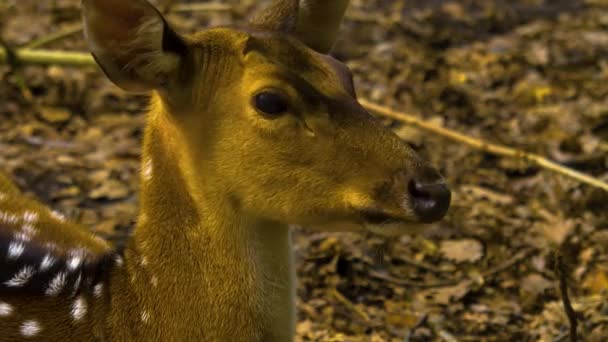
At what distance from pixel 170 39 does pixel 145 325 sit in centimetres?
99

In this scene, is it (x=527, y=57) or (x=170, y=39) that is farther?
(x=527, y=57)

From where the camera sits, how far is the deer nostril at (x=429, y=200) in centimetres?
304

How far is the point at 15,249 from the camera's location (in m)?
3.64

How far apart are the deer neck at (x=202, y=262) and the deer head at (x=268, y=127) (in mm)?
55

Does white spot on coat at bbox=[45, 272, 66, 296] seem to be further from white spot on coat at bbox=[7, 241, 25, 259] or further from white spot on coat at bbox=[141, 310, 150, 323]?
white spot on coat at bbox=[141, 310, 150, 323]

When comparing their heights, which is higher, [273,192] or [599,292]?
[273,192]

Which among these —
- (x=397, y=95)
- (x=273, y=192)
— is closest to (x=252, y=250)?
(x=273, y=192)

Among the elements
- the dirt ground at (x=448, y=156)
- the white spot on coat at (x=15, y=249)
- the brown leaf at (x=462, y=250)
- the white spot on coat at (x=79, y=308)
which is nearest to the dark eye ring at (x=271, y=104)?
the white spot on coat at (x=79, y=308)

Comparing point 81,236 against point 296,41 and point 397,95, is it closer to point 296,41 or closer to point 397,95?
point 296,41

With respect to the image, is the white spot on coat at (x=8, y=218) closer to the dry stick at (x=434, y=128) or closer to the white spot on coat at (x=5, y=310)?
the white spot on coat at (x=5, y=310)

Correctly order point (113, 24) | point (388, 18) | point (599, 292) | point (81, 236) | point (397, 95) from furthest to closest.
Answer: point (388, 18) < point (397, 95) < point (599, 292) < point (81, 236) < point (113, 24)

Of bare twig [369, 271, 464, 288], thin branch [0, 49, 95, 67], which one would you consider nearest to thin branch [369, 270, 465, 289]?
bare twig [369, 271, 464, 288]

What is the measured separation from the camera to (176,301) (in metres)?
3.47

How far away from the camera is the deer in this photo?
3166 millimetres
